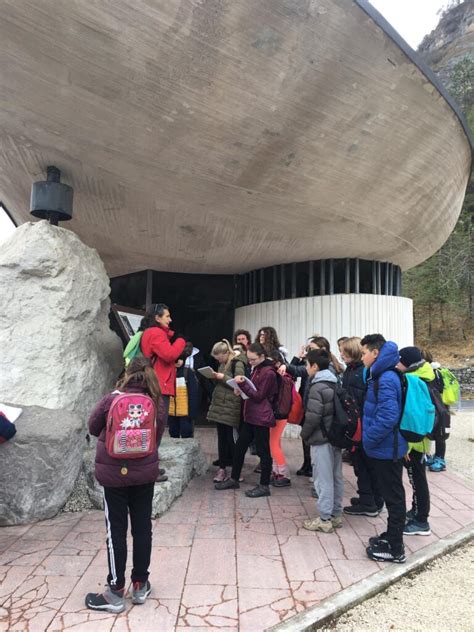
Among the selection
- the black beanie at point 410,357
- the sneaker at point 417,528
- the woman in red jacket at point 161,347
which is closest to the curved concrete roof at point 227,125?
the woman in red jacket at point 161,347

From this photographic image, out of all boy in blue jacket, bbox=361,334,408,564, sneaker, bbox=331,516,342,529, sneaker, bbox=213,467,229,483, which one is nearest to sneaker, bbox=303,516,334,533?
sneaker, bbox=331,516,342,529

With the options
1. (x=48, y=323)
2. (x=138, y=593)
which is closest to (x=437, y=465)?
(x=138, y=593)

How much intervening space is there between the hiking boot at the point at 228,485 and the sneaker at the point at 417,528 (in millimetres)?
1894

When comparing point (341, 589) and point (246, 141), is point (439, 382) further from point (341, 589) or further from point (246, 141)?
point (246, 141)

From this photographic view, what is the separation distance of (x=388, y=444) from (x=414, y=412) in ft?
1.07

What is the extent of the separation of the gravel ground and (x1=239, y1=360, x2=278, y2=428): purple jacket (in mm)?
1907

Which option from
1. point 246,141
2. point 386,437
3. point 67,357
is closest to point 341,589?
point 386,437

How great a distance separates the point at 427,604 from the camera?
2.93m

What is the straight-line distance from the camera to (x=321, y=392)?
3992 mm

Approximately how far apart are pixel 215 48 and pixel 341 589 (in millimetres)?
5102

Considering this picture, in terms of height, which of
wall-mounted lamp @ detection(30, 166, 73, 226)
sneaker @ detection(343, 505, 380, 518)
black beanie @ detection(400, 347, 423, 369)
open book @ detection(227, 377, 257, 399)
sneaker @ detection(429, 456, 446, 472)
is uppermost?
wall-mounted lamp @ detection(30, 166, 73, 226)

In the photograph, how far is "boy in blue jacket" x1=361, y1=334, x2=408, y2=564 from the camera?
11.0 ft

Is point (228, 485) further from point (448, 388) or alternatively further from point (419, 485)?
point (448, 388)

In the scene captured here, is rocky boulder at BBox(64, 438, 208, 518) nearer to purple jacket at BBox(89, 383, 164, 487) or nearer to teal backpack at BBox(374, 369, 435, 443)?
purple jacket at BBox(89, 383, 164, 487)
